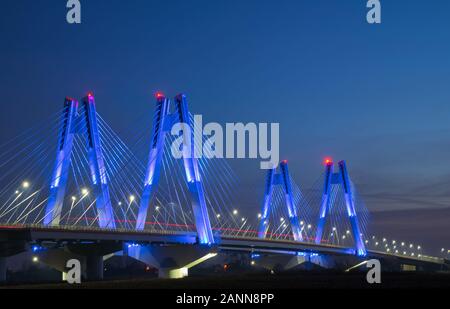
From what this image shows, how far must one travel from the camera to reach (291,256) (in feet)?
311

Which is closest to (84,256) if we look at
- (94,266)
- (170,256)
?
(94,266)

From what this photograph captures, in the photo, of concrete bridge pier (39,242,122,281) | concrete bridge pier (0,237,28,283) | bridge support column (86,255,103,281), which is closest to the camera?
concrete bridge pier (0,237,28,283)

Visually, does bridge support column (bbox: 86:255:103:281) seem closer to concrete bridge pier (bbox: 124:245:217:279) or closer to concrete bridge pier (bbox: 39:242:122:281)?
concrete bridge pier (bbox: 39:242:122:281)

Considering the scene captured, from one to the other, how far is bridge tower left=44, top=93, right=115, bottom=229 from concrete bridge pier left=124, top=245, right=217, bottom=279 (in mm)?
6694

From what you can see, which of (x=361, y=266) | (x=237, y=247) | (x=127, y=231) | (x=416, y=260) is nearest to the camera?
(x=127, y=231)

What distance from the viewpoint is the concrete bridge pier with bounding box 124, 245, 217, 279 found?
5922cm

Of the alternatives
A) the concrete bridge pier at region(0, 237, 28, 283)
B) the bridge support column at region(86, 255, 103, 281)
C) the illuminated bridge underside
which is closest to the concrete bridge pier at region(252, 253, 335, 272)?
the illuminated bridge underside

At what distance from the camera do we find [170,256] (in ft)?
198
